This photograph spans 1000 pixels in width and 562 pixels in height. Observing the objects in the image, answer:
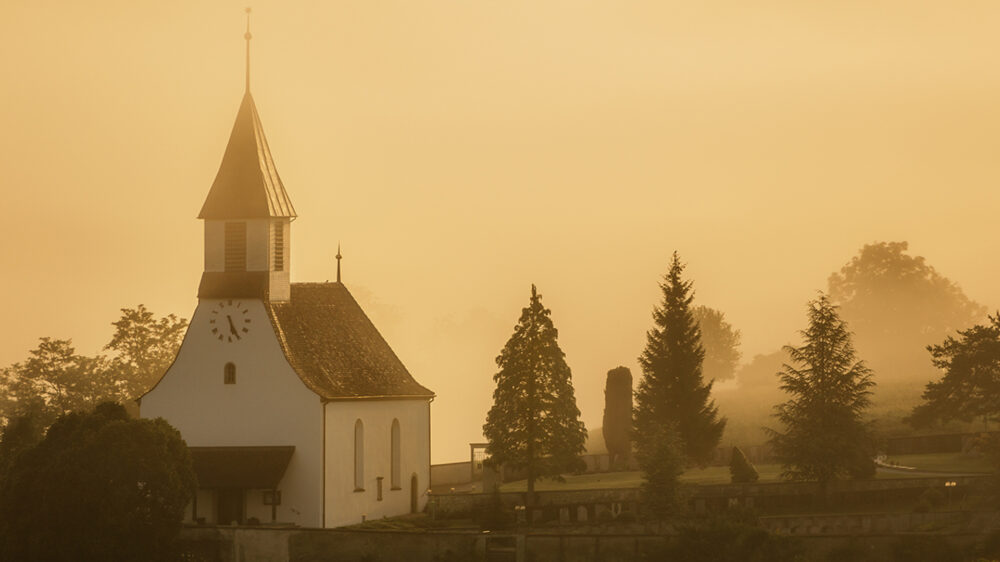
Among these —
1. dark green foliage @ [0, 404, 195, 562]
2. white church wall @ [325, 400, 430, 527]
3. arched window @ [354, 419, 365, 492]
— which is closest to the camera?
dark green foliage @ [0, 404, 195, 562]

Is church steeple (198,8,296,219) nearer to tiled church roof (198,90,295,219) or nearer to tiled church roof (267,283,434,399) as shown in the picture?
tiled church roof (198,90,295,219)

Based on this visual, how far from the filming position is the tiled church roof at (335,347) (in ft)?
236

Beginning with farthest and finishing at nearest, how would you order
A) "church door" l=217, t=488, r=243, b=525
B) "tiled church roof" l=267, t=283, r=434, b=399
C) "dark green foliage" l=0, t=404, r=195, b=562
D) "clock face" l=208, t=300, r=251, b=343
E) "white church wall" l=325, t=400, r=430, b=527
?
"tiled church roof" l=267, t=283, r=434, b=399 < "clock face" l=208, t=300, r=251, b=343 < "white church wall" l=325, t=400, r=430, b=527 < "church door" l=217, t=488, r=243, b=525 < "dark green foliage" l=0, t=404, r=195, b=562

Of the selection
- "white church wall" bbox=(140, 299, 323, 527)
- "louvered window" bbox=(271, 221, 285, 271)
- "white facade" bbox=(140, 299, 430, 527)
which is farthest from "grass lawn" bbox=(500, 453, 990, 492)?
"louvered window" bbox=(271, 221, 285, 271)

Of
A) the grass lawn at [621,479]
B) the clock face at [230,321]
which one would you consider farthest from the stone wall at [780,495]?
the clock face at [230,321]

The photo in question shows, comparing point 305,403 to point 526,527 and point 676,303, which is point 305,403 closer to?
point 526,527

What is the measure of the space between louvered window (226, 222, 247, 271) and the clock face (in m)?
1.72

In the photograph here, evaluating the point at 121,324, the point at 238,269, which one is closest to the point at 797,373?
the point at 238,269

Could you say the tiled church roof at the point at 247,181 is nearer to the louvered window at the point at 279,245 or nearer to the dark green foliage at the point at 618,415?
the louvered window at the point at 279,245

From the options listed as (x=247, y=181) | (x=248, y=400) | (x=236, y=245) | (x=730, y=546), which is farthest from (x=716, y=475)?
(x=247, y=181)

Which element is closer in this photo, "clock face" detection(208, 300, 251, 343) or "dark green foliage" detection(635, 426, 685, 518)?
"dark green foliage" detection(635, 426, 685, 518)

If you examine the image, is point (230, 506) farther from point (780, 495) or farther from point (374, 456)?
point (780, 495)

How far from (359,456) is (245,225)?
11301 millimetres

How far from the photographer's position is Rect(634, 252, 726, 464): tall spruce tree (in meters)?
86.1
